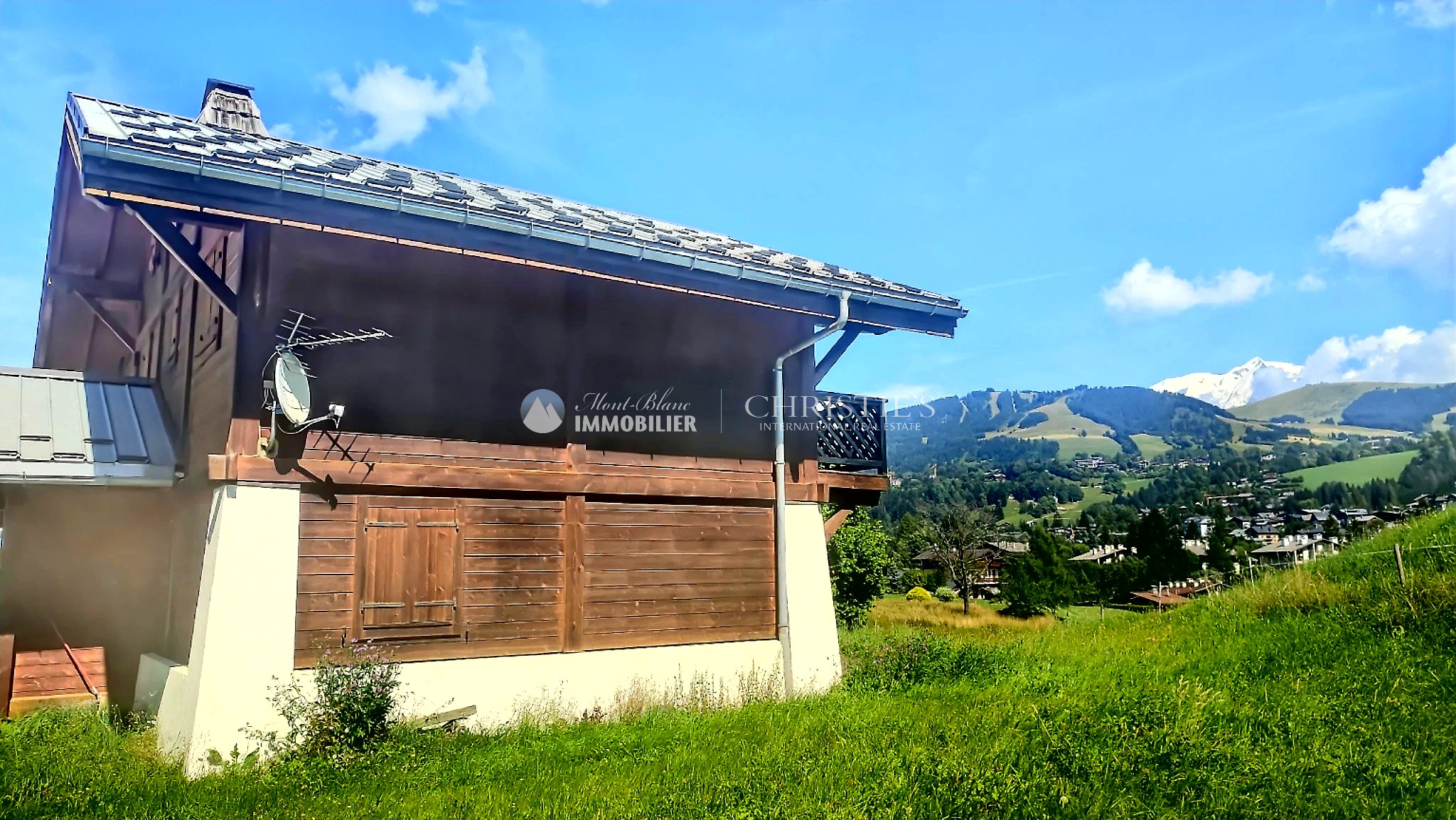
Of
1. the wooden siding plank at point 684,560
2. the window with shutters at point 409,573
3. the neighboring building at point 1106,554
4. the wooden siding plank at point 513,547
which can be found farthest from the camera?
the neighboring building at point 1106,554

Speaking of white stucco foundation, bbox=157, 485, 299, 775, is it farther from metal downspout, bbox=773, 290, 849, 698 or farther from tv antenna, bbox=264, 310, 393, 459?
metal downspout, bbox=773, 290, 849, 698

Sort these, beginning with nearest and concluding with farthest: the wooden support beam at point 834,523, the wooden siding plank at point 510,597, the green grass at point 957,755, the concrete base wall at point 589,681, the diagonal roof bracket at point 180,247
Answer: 1. the green grass at point 957,755
2. the diagonal roof bracket at point 180,247
3. the concrete base wall at point 589,681
4. the wooden siding plank at point 510,597
5. the wooden support beam at point 834,523

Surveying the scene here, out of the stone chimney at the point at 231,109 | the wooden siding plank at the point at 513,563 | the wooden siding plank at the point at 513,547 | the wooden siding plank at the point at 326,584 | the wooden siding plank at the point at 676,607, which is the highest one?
the stone chimney at the point at 231,109

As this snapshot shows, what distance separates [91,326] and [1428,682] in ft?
57.5

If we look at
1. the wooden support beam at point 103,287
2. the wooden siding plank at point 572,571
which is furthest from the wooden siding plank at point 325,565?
the wooden support beam at point 103,287

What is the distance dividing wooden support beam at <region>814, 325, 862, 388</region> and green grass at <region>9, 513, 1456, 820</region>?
3.61 m

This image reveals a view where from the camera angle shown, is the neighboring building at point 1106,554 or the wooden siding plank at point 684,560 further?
the neighboring building at point 1106,554

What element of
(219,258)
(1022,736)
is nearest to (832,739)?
(1022,736)

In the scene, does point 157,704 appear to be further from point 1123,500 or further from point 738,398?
point 1123,500

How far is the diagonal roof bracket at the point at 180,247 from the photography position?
6402mm

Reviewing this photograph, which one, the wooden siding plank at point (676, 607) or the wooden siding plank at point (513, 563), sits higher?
the wooden siding plank at point (513, 563)

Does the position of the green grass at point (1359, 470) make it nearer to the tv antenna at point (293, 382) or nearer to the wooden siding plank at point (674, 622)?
the wooden siding plank at point (674, 622)

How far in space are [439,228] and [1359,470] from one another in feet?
252

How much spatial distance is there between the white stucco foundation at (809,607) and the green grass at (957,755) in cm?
87
